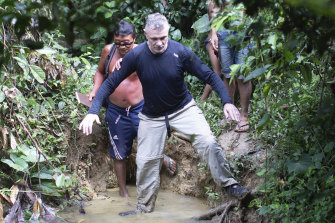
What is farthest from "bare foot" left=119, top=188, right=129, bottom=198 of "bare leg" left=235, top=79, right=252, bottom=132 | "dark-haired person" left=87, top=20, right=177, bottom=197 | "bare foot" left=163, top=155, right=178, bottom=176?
"bare leg" left=235, top=79, right=252, bottom=132

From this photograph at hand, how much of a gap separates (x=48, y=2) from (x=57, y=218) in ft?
12.7

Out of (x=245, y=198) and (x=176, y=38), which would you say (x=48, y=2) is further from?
(x=176, y=38)

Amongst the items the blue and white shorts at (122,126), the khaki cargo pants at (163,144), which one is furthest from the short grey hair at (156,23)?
the blue and white shorts at (122,126)

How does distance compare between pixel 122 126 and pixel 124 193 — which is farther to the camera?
pixel 124 193

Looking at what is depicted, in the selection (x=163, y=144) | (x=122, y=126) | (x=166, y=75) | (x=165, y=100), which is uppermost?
(x=166, y=75)

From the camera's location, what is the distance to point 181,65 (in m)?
4.79

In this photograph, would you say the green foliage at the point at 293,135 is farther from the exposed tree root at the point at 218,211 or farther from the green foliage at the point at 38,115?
the green foliage at the point at 38,115

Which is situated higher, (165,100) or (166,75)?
(166,75)

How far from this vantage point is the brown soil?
203 inches

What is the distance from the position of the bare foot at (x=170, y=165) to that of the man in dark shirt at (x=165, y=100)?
99 cm

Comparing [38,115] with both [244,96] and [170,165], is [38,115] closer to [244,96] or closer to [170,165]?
[170,165]

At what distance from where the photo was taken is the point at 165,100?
4.80 metres

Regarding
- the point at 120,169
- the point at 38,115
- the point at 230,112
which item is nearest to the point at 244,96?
the point at 230,112

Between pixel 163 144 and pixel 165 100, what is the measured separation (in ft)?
1.70
